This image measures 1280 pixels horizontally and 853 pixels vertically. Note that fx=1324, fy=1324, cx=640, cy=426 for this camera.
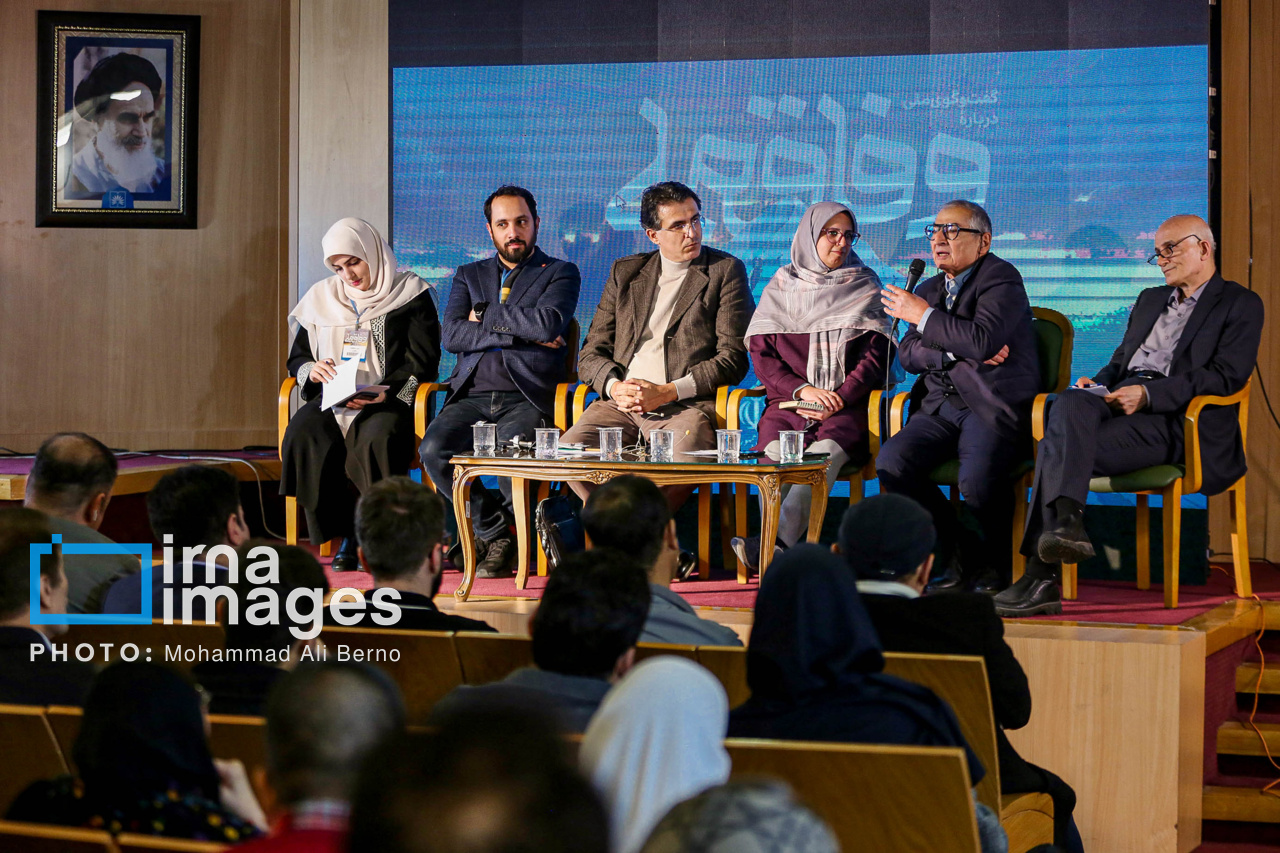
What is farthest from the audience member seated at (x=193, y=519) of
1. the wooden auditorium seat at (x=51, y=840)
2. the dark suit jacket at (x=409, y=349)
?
the dark suit jacket at (x=409, y=349)

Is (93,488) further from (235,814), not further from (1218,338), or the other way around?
(1218,338)

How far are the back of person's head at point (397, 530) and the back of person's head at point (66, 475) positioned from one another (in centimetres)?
85

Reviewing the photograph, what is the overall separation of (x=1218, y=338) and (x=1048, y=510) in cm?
84

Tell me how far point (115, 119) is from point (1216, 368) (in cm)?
501

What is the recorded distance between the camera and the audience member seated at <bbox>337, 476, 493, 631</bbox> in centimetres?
245

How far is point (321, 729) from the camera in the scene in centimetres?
117

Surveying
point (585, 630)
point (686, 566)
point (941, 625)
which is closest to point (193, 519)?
point (585, 630)

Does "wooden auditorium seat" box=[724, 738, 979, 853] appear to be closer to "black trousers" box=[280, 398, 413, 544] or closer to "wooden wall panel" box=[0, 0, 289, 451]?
"black trousers" box=[280, 398, 413, 544]

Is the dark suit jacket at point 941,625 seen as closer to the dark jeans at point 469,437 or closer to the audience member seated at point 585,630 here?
the audience member seated at point 585,630

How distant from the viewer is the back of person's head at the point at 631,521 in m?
2.50

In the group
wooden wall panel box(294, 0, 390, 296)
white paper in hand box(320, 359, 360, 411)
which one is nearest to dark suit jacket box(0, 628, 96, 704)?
white paper in hand box(320, 359, 360, 411)

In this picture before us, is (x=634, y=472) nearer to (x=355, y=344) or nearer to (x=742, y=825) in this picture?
(x=355, y=344)

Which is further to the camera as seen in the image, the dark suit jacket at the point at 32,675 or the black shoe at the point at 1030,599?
the black shoe at the point at 1030,599

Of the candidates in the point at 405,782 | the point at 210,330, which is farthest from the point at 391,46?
the point at 405,782
